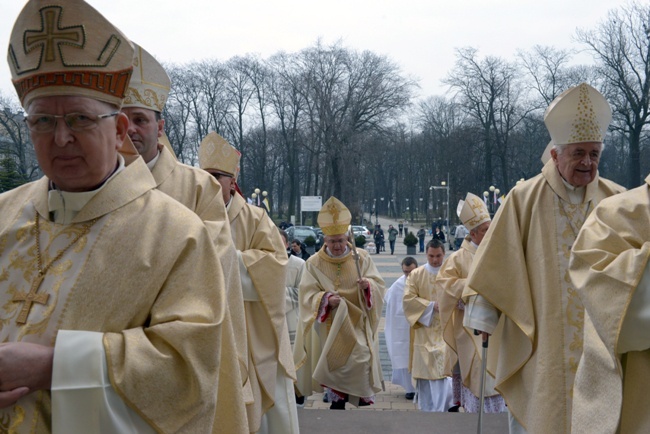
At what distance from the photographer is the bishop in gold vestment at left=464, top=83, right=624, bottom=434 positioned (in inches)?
162

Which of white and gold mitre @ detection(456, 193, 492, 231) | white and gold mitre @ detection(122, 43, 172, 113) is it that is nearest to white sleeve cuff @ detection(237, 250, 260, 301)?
white and gold mitre @ detection(122, 43, 172, 113)

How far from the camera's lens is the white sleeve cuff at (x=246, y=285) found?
180 inches

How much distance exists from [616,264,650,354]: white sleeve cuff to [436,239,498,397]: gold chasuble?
429 cm

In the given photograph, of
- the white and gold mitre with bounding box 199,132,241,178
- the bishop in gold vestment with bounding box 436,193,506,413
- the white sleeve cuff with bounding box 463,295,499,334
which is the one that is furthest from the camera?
the bishop in gold vestment with bounding box 436,193,506,413

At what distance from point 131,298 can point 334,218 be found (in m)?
5.66

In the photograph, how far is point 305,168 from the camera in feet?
203

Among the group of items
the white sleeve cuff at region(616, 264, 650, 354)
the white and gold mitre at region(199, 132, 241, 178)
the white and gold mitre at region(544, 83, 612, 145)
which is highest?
the white and gold mitre at region(544, 83, 612, 145)

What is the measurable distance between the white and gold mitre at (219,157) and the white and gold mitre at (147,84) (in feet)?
3.94

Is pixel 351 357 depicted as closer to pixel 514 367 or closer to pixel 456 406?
pixel 456 406

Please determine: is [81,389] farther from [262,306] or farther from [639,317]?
[262,306]

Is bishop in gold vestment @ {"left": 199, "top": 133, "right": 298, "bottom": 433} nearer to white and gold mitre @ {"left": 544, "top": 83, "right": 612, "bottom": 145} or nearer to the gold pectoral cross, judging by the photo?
white and gold mitre @ {"left": 544, "top": 83, "right": 612, "bottom": 145}

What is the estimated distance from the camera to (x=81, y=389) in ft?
6.25

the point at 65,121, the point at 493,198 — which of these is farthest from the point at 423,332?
the point at 493,198

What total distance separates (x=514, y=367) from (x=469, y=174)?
5105cm
